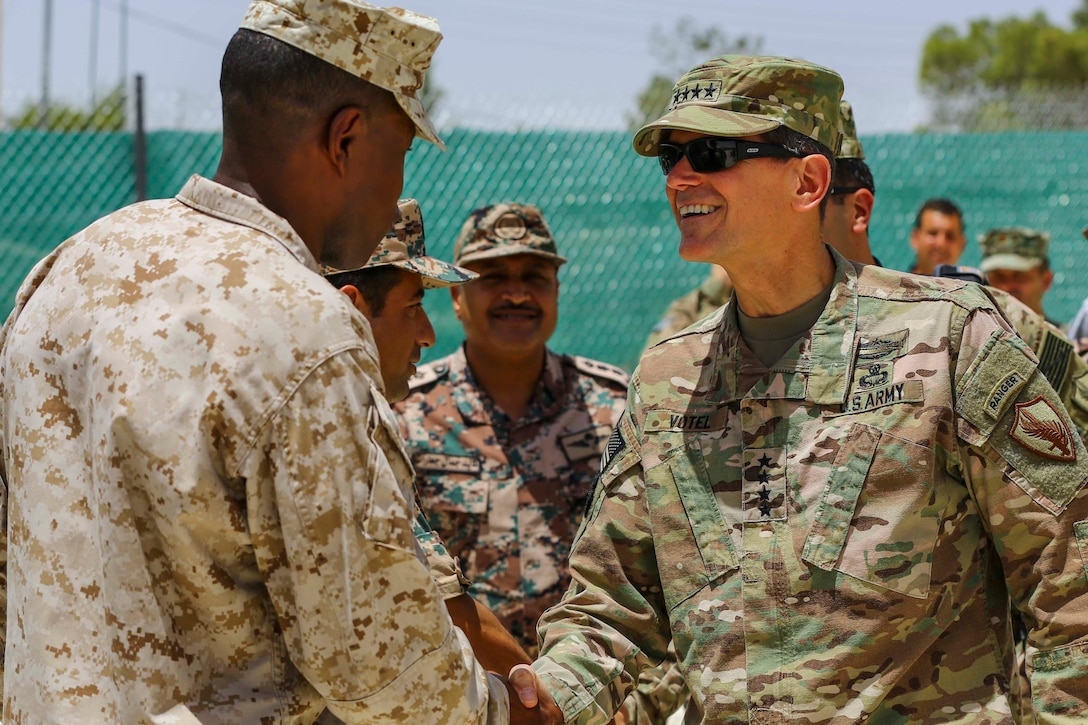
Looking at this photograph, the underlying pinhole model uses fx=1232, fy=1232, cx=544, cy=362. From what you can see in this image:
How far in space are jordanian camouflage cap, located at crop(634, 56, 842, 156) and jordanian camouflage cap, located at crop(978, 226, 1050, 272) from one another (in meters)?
5.57

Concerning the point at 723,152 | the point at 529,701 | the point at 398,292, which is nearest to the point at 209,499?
the point at 529,701

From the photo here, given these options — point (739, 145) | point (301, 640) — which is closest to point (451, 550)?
point (739, 145)

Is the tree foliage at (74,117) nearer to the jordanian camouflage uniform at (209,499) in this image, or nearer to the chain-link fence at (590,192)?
the chain-link fence at (590,192)

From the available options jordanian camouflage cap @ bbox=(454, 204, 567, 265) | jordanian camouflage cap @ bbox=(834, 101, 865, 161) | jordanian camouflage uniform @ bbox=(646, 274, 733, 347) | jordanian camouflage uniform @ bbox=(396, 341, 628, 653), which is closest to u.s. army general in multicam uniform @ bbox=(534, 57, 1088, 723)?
jordanian camouflage cap @ bbox=(834, 101, 865, 161)

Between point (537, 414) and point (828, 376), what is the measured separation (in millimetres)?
2242

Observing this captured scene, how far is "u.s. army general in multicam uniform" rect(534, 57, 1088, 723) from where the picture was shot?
269cm

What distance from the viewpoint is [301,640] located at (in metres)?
1.92

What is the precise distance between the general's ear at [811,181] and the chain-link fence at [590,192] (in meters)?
5.16

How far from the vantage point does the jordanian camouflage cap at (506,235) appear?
16.9ft

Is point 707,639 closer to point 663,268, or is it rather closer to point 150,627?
point 150,627

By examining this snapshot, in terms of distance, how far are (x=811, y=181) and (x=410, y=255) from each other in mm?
1444

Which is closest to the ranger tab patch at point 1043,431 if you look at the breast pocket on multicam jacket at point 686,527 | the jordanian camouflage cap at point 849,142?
the breast pocket on multicam jacket at point 686,527

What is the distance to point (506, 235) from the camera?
17.0 ft

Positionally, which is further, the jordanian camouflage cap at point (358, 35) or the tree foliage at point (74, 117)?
the tree foliage at point (74, 117)
